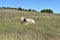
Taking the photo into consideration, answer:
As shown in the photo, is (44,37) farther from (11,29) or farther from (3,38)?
(3,38)

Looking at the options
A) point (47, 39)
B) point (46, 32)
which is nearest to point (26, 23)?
point (46, 32)

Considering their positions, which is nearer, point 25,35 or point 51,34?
point 25,35

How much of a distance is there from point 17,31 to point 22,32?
1.29 feet

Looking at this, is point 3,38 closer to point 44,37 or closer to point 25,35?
point 25,35

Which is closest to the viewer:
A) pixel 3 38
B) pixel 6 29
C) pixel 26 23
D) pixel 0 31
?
pixel 3 38

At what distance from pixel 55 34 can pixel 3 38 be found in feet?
17.5

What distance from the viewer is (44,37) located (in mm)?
16531

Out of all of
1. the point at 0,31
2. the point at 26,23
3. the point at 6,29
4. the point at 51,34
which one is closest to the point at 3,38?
the point at 0,31

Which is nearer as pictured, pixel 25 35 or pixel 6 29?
pixel 25 35

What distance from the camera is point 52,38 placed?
16.3 metres

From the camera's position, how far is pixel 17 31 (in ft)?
55.0

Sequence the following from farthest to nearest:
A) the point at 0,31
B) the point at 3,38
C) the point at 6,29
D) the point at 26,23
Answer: the point at 26,23, the point at 6,29, the point at 0,31, the point at 3,38

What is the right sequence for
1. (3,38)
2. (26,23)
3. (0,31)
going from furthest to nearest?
(26,23) → (0,31) → (3,38)

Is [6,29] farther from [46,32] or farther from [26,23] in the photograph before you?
[26,23]
